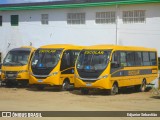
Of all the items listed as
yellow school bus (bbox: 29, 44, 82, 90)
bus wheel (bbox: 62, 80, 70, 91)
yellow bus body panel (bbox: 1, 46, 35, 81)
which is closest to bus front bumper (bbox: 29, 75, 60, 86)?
yellow school bus (bbox: 29, 44, 82, 90)

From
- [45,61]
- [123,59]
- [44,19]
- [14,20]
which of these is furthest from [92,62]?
[14,20]

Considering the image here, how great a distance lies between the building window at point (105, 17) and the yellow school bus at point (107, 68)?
6.36 m

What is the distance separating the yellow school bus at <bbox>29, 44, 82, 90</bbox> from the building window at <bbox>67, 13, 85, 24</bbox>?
7079mm

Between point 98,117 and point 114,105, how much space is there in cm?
366

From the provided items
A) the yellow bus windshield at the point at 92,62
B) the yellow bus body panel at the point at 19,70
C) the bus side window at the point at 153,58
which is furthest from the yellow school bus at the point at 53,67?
the bus side window at the point at 153,58

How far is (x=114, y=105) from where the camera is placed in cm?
1667

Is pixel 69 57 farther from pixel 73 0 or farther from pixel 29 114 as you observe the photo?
pixel 29 114

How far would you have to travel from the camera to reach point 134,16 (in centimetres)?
2817

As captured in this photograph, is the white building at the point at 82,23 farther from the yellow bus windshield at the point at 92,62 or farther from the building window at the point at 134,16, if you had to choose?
the yellow bus windshield at the point at 92,62

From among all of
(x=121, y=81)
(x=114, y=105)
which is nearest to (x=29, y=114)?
(x=114, y=105)

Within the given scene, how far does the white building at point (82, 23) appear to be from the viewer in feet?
90.8

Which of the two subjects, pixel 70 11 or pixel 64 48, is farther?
pixel 70 11

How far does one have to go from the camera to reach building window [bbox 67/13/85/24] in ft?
99.8

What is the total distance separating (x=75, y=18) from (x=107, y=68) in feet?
36.3
